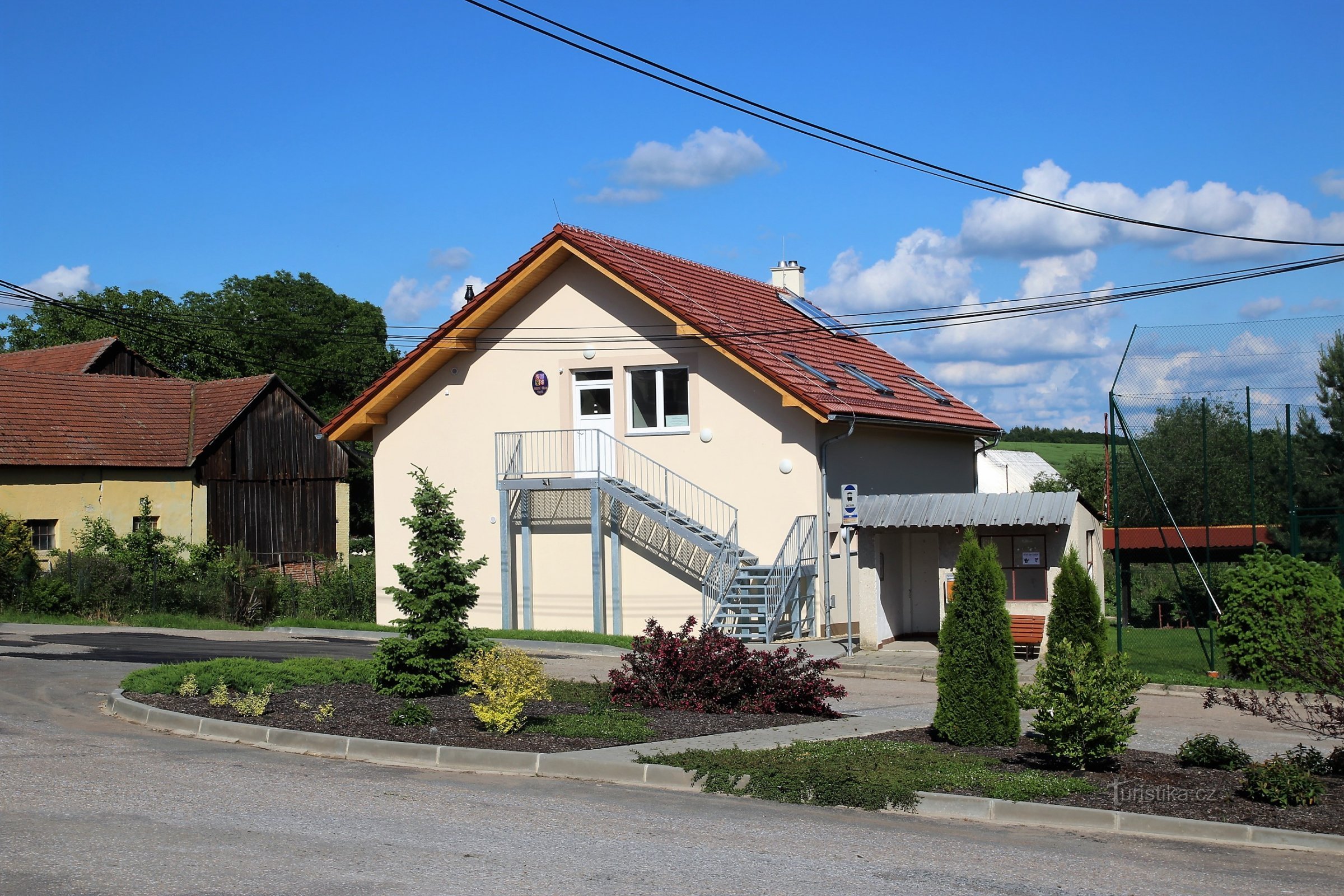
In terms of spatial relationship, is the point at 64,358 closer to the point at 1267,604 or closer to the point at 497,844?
the point at 1267,604

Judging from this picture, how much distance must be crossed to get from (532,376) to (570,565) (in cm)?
399

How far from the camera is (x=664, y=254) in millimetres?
29797

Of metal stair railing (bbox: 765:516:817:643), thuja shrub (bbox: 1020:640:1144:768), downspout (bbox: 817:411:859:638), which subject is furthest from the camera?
downspout (bbox: 817:411:859:638)

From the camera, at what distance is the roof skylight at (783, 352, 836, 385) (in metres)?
24.8

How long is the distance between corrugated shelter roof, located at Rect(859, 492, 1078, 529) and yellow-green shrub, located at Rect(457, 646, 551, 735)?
11827 millimetres

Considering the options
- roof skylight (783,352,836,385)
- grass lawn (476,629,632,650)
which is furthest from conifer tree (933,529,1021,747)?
roof skylight (783,352,836,385)

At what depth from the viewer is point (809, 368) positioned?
25.3 m

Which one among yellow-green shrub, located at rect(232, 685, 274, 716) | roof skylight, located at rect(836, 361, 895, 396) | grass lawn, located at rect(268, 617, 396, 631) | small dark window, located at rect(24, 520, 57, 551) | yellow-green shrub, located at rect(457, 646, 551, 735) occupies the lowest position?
grass lawn, located at rect(268, 617, 396, 631)

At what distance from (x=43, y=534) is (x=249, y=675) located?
22102mm

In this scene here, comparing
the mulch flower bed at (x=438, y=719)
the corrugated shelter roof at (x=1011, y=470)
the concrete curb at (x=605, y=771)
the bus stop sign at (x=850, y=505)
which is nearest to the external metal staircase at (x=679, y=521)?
the bus stop sign at (x=850, y=505)

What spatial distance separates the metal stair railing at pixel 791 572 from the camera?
22234 mm

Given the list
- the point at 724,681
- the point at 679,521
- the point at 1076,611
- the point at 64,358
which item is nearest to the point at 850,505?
the point at 679,521

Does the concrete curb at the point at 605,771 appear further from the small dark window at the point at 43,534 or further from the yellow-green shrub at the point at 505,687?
the small dark window at the point at 43,534

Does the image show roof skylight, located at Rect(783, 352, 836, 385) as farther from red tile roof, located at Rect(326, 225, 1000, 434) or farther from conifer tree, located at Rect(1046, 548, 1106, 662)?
conifer tree, located at Rect(1046, 548, 1106, 662)
